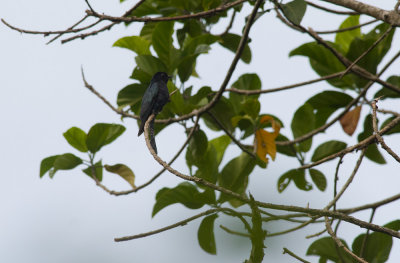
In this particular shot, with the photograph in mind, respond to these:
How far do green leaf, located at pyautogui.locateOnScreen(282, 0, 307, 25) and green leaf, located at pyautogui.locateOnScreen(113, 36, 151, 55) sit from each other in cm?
124

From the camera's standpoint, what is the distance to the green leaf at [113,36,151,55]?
13.8ft

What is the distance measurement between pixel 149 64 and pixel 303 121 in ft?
4.32

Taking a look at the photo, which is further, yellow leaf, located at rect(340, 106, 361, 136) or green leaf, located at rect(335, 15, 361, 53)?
green leaf, located at rect(335, 15, 361, 53)

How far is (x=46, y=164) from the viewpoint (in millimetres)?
4355

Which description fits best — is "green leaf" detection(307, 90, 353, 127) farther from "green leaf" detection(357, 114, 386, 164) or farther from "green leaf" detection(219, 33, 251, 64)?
"green leaf" detection(219, 33, 251, 64)

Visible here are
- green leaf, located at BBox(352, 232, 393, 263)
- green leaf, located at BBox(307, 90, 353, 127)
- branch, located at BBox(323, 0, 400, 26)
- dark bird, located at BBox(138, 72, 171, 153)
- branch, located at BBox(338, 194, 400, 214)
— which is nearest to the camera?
branch, located at BBox(323, 0, 400, 26)

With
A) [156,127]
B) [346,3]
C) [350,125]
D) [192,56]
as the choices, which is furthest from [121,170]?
[346,3]

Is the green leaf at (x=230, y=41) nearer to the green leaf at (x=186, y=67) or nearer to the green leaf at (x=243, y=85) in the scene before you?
the green leaf at (x=243, y=85)

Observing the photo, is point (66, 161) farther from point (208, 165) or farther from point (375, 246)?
point (375, 246)

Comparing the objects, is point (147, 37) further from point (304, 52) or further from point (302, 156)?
point (302, 156)

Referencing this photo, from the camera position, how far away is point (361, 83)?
438 centimetres

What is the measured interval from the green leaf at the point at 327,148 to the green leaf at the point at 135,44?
1.58m

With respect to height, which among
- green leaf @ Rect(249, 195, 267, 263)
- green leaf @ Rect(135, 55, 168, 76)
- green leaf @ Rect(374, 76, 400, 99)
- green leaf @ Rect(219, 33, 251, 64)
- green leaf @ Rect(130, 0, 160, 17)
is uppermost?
green leaf @ Rect(130, 0, 160, 17)

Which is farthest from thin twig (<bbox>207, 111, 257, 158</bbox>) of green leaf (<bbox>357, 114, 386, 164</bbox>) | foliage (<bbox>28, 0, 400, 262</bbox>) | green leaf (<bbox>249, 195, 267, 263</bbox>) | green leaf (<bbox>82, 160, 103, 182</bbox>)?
green leaf (<bbox>249, 195, 267, 263</bbox>)
